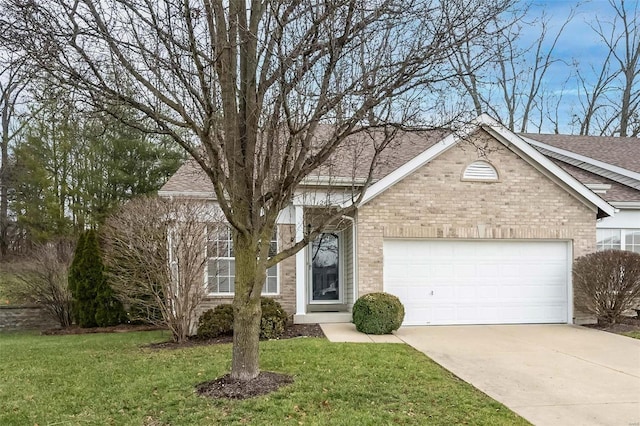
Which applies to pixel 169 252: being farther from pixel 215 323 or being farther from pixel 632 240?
pixel 632 240

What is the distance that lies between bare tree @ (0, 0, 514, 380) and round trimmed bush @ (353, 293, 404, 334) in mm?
4527

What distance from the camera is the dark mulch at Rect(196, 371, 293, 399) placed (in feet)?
18.6

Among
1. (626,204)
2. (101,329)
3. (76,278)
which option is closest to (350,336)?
(101,329)

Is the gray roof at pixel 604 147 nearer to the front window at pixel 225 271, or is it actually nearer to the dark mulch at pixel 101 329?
the front window at pixel 225 271

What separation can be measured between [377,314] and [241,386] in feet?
15.6

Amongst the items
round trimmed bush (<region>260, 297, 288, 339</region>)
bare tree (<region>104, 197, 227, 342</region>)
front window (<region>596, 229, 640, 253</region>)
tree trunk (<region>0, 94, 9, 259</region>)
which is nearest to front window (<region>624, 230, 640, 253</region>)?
front window (<region>596, 229, 640, 253</region>)

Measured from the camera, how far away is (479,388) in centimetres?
621

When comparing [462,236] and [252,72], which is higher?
[252,72]

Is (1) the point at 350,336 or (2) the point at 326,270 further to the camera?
(2) the point at 326,270

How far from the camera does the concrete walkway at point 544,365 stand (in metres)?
5.50

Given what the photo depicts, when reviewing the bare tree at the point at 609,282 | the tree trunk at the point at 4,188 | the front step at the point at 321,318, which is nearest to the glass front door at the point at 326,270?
the front step at the point at 321,318

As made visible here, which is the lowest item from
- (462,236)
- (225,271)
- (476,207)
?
(225,271)

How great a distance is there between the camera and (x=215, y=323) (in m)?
10.3

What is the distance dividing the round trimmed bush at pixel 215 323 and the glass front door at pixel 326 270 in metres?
3.58
